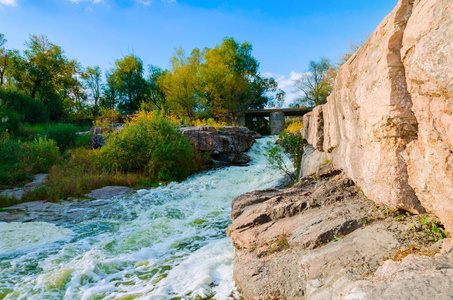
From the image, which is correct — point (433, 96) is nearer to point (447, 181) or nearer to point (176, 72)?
point (447, 181)

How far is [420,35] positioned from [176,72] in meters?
24.9

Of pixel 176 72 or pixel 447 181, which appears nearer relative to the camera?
pixel 447 181

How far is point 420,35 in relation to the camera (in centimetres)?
207

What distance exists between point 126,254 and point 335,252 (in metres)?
3.27

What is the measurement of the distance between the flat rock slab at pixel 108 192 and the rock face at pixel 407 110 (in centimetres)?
698

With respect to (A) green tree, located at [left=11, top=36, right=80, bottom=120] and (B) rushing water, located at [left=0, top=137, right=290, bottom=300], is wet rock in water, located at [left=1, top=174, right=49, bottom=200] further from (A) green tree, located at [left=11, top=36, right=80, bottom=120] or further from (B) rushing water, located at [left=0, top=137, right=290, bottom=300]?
(A) green tree, located at [left=11, top=36, right=80, bottom=120]

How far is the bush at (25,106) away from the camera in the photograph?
18234 millimetres

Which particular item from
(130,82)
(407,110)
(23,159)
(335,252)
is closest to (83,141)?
(23,159)

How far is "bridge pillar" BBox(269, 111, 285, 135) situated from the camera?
990 inches

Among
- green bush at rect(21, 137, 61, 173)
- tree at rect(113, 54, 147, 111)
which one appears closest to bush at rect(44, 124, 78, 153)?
green bush at rect(21, 137, 61, 173)

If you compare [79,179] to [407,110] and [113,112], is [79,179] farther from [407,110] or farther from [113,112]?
[113,112]

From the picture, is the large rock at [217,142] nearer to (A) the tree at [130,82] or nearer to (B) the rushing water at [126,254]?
(B) the rushing water at [126,254]

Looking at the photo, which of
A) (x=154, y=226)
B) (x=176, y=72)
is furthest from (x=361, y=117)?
(x=176, y=72)

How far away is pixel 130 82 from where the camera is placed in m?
29.3
